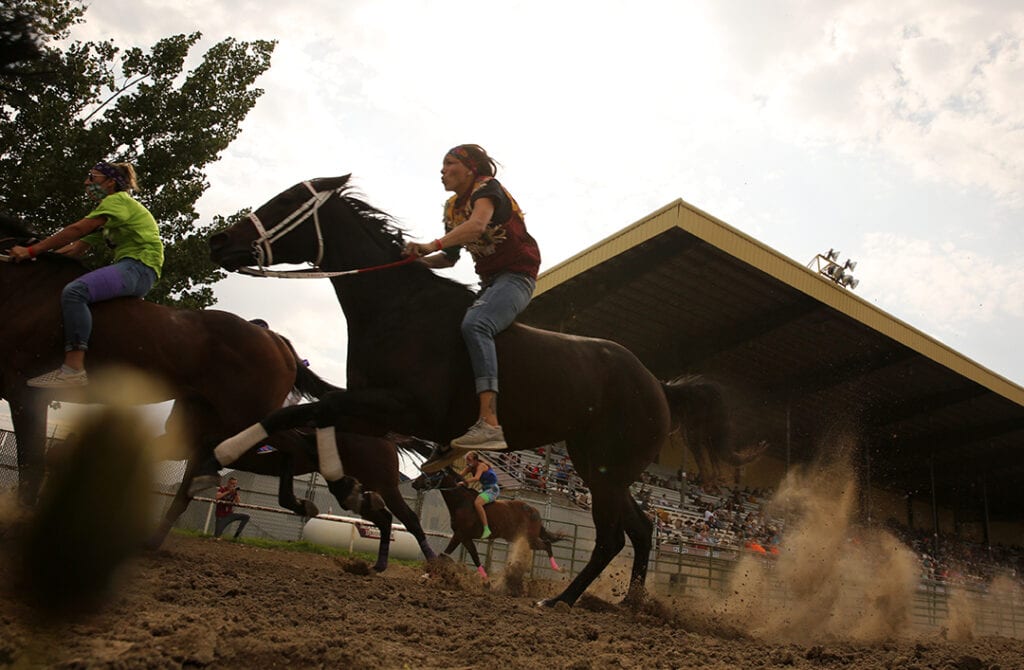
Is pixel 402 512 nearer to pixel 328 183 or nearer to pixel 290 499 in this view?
pixel 290 499

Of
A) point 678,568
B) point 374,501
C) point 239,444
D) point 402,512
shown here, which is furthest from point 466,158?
point 678,568

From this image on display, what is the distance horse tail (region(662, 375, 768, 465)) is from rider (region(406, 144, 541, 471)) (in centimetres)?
192

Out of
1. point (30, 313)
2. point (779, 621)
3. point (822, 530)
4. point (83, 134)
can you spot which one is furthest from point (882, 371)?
point (30, 313)

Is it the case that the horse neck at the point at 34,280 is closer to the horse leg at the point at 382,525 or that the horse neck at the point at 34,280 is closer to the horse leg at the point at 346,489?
the horse leg at the point at 346,489

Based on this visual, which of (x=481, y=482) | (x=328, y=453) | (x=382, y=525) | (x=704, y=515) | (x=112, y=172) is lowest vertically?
(x=382, y=525)

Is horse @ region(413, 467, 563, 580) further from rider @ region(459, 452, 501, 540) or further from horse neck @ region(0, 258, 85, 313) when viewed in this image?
horse neck @ region(0, 258, 85, 313)

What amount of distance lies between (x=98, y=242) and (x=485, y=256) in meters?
3.07

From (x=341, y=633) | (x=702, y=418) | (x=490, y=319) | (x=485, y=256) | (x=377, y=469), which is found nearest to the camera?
(x=341, y=633)

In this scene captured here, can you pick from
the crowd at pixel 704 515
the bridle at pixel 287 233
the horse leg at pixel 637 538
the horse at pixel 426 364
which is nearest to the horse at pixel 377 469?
the horse leg at pixel 637 538

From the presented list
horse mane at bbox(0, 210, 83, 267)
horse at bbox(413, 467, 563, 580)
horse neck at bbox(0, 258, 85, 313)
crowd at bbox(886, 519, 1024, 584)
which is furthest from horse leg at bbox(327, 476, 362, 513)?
crowd at bbox(886, 519, 1024, 584)

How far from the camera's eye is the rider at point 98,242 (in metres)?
5.22

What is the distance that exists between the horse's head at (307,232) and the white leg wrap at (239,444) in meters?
1.07

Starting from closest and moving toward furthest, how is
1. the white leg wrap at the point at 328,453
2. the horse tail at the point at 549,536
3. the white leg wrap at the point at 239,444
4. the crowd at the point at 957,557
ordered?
the white leg wrap at the point at 239,444 < the white leg wrap at the point at 328,453 < the horse tail at the point at 549,536 < the crowd at the point at 957,557

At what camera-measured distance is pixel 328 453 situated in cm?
438
